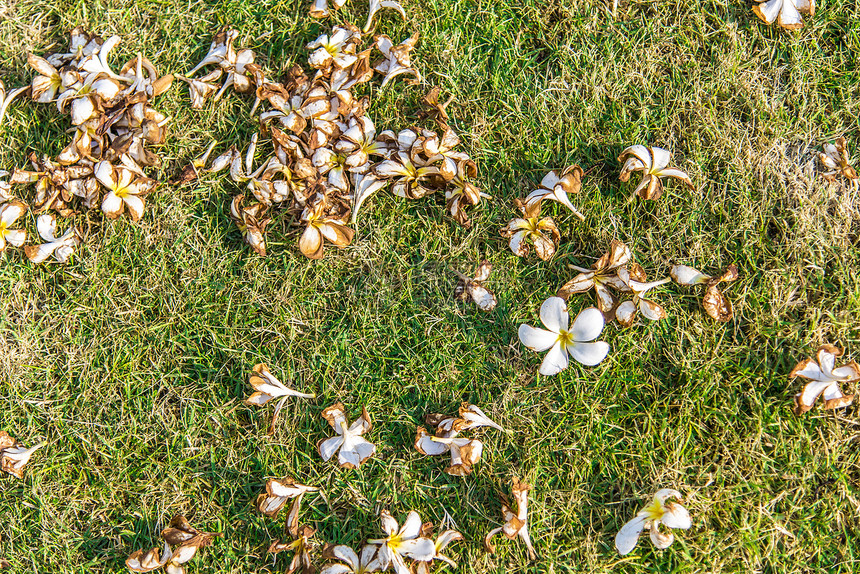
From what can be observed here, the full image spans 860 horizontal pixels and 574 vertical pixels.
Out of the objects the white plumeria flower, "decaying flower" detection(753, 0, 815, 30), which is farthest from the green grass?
the white plumeria flower

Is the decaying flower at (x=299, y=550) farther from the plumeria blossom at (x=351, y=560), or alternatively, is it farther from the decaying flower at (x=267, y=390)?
the decaying flower at (x=267, y=390)

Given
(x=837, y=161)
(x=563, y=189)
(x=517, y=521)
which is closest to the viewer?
(x=517, y=521)

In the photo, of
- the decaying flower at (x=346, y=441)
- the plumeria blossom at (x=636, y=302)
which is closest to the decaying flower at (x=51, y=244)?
the decaying flower at (x=346, y=441)

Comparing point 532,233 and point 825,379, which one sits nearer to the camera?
point 825,379

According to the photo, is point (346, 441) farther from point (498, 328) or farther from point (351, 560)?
point (498, 328)

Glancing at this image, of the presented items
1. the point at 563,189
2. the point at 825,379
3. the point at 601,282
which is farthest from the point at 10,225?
the point at 825,379
